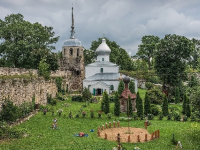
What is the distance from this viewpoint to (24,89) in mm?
25219

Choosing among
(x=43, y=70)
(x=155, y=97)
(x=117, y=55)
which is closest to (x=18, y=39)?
(x=43, y=70)

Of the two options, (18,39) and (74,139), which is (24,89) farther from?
(18,39)

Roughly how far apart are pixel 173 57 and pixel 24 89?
81.6 feet

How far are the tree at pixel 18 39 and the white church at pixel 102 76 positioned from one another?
11.3 metres

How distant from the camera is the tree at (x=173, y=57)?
3822 centimetres

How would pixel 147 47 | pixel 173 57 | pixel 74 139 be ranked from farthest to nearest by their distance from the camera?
pixel 147 47 → pixel 173 57 → pixel 74 139

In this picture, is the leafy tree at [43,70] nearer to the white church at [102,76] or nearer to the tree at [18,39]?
the tree at [18,39]

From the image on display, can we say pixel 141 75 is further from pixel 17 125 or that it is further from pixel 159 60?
pixel 17 125

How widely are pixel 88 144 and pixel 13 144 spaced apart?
483 cm

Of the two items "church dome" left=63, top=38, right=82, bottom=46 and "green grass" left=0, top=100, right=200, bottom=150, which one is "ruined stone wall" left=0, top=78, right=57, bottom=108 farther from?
"church dome" left=63, top=38, right=82, bottom=46

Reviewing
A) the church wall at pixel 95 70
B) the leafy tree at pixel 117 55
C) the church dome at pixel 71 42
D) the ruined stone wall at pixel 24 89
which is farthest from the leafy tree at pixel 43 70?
the leafy tree at pixel 117 55

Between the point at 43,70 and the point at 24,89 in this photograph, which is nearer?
the point at 24,89

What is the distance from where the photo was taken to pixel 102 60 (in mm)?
49906

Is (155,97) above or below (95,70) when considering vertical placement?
below
